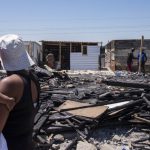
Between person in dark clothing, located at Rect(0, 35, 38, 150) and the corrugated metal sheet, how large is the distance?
122ft

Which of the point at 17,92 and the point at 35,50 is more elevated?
the point at 17,92

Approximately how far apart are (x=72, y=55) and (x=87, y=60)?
1644 millimetres

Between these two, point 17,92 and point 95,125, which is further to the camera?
point 95,125

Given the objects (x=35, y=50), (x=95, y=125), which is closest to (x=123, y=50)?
(x=35, y=50)

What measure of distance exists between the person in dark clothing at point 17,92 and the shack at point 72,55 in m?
37.1

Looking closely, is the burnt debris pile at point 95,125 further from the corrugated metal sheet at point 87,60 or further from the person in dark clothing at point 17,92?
the corrugated metal sheet at point 87,60

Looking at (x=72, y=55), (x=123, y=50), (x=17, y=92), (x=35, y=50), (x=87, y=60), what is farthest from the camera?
(x=87, y=60)

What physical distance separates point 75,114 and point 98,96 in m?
2.04

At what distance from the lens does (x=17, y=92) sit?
9.93 ft

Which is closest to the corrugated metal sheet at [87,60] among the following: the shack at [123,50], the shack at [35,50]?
the shack at [35,50]

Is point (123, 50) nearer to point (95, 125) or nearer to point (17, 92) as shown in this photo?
point (95, 125)

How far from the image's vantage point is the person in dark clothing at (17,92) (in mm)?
2986

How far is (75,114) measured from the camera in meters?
8.34

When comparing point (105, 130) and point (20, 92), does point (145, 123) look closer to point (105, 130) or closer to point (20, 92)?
point (105, 130)
